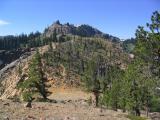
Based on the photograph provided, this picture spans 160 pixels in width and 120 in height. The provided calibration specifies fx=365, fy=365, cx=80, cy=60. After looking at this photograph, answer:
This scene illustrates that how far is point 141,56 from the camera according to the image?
134 feet

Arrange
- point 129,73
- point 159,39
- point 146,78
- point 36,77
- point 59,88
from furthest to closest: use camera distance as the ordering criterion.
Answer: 1. point 59,88
2. point 36,77
3. point 129,73
4. point 146,78
5. point 159,39

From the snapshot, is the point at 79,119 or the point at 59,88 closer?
the point at 79,119

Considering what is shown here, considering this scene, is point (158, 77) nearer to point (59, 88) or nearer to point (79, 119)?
point (79, 119)

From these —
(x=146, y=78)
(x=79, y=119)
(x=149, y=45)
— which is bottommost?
(x=79, y=119)

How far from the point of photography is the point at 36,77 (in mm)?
86062

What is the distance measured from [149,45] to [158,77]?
3.90 meters

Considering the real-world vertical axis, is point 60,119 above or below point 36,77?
below

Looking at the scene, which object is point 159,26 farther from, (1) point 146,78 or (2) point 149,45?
(1) point 146,78

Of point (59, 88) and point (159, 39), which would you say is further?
point (59, 88)

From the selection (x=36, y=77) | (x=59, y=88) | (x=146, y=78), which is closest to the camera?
(x=146, y=78)

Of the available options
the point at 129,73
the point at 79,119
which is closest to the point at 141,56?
the point at 79,119

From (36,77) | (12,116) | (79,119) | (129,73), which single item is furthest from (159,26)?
(36,77)

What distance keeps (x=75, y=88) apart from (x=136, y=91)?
4936 inches

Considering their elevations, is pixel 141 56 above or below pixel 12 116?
above
